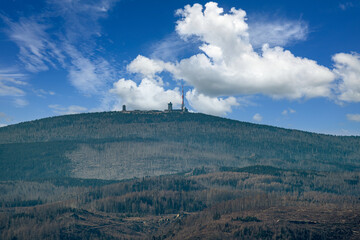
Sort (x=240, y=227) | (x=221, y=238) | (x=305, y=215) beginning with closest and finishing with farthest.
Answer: (x=221, y=238) < (x=240, y=227) < (x=305, y=215)

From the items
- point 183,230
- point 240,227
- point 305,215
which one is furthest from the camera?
point 183,230

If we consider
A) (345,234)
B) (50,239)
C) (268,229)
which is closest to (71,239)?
(50,239)

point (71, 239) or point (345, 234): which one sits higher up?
point (345, 234)

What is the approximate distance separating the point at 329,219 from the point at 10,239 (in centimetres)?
14388

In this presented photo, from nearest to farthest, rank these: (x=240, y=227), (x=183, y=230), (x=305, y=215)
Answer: (x=240, y=227), (x=305, y=215), (x=183, y=230)

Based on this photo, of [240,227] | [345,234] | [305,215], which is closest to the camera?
[345,234]

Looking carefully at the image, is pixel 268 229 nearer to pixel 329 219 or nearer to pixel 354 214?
pixel 329 219

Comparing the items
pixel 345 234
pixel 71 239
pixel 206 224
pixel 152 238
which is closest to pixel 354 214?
pixel 345 234

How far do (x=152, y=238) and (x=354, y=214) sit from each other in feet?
290

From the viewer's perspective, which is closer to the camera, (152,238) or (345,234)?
(345,234)

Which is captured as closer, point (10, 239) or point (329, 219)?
point (329, 219)

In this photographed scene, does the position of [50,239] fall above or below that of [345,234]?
below

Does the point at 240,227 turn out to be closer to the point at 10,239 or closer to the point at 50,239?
the point at 50,239

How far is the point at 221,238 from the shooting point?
525 feet
